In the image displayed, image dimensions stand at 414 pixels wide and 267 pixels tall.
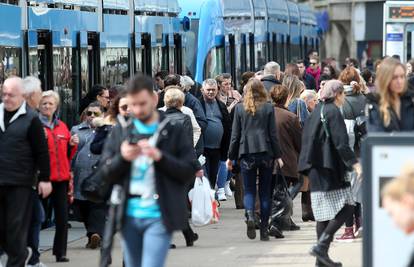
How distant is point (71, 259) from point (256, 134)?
2.44 meters

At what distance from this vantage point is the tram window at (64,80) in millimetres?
17016

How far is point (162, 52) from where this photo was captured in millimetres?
23500

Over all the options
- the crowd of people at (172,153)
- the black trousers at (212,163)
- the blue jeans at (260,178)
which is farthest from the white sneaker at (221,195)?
the blue jeans at (260,178)

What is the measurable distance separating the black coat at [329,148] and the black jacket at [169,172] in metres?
3.93

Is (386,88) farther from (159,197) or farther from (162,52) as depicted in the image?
(162,52)

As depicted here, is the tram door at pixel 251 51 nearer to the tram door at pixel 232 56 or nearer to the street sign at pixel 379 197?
the tram door at pixel 232 56

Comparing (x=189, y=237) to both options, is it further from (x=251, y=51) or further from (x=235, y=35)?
(x=251, y=51)

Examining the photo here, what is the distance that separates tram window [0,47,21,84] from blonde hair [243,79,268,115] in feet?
7.60

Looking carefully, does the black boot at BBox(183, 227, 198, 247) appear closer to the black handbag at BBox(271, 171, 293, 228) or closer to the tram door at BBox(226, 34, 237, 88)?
the black handbag at BBox(271, 171, 293, 228)

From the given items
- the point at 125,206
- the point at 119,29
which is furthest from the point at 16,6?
the point at 125,206

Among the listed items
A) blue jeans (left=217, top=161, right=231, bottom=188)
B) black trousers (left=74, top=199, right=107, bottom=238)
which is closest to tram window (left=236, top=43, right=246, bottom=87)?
blue jeans (left=217, top=161, right=231, bottom=188)

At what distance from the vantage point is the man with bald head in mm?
11359

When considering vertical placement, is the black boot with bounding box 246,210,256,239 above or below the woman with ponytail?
below

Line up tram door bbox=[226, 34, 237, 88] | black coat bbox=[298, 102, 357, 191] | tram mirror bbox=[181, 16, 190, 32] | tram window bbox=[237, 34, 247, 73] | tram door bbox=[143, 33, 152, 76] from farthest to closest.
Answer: tram window bbox=[237, 34, 247, 73], tram door bbox=[226, 34, 237, 88], tram mirror bbox=[181, 16, 190, 32], tram door bbox=[143, 33, 152, 76], black coat bbox=[298, 102, 357, 191]
